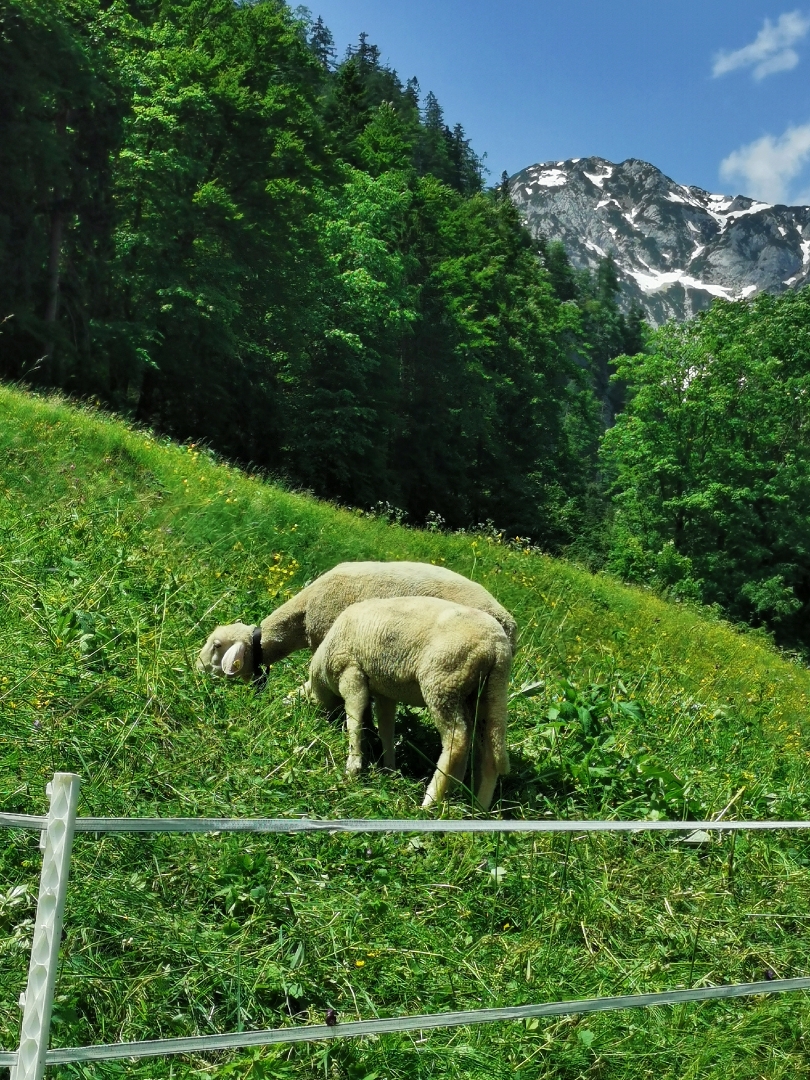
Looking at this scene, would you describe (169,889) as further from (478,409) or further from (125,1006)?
(478,409)

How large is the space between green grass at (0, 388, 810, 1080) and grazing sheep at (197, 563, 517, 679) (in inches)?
10.1

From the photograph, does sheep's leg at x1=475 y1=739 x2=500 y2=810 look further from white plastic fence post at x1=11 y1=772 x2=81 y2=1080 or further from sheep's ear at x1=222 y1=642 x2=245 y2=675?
white plastic fence post at x1=11 y1=772 x2=81 y2=1080

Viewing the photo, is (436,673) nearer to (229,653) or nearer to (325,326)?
(229,653)

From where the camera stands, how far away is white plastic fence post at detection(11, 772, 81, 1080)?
2.65 metres

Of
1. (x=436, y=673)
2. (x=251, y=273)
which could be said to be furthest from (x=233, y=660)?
(x=251, y=273)

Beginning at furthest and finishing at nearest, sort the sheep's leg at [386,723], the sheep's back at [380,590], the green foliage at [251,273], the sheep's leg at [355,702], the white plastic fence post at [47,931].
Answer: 1. the green foliage at [251,273]
2. the sheep's back at [380,590]
3. the sheep's leg at [386,723]
4. the sheep's leg at [355,702]
5. the white plastic fence post at [47,931]

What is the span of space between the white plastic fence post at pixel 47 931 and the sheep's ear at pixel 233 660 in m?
4.80

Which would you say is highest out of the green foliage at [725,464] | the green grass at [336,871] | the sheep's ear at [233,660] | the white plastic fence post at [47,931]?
the green foliage at [725,464]

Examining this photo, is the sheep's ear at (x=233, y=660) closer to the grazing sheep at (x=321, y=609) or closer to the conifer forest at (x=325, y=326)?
the grazing sheep at (x=321, y=609)

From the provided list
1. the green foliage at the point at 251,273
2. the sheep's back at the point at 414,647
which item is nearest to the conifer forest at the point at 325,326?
the green foliage at the point at 251,273

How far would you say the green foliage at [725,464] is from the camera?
145 ft

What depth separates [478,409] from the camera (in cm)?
5372

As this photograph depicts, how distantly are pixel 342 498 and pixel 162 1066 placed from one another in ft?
127

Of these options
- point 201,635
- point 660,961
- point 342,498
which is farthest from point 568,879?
point 342,498
